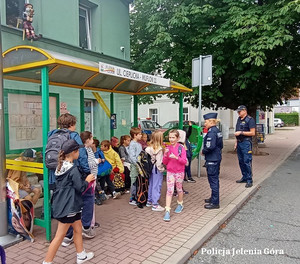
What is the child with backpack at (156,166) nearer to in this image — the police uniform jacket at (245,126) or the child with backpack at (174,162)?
the child with backpack at (174,162)

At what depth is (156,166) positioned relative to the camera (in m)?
4.98

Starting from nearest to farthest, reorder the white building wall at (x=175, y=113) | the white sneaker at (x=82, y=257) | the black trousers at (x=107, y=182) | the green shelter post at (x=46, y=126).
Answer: the white sneaker at (x=82, y=257) → the green shelter post at (x=46, y=126) → the black trousers at (x=107, y=182) → the white building wall at (x=175, y=113)

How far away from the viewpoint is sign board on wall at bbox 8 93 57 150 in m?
4.43

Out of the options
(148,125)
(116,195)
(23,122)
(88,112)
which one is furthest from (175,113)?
(23,122)

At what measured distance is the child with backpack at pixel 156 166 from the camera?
4.96 metres

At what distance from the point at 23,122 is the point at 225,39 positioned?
674 centimetres

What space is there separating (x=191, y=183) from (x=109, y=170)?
252 cm

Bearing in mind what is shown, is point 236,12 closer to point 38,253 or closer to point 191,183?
point 191,183

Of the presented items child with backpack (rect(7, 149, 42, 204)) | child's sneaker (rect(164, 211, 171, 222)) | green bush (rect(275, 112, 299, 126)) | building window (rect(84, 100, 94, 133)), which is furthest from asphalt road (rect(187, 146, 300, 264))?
green bush (rect(275, 112, 299, 126))

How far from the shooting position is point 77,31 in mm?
8617

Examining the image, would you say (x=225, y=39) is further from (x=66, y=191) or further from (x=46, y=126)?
(x=66, y=191)

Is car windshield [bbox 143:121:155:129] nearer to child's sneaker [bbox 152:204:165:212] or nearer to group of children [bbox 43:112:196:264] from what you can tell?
group of children [bbox 43:112:196:264]

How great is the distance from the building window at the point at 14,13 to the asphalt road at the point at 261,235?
265 inches

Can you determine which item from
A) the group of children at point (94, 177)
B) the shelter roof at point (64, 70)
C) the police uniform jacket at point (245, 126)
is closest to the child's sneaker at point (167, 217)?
the group of children at point (94, 177)
